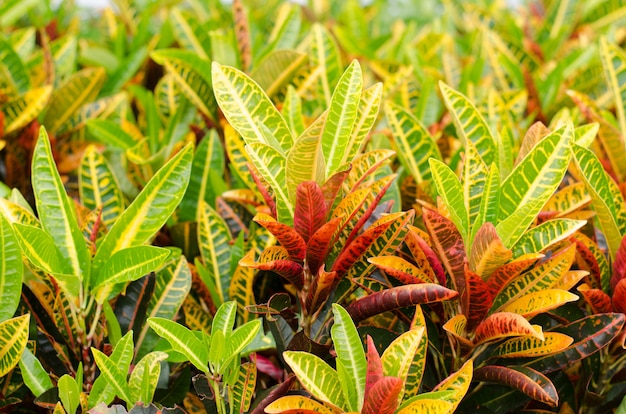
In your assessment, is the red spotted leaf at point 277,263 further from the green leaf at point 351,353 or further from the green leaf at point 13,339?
the green leaf at point 13,339

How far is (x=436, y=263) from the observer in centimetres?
131

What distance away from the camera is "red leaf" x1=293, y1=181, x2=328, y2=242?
4.02ft

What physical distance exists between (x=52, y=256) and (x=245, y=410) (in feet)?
1.44

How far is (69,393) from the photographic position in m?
1.22

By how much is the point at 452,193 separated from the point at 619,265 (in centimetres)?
40

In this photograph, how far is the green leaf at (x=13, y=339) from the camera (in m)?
1.27

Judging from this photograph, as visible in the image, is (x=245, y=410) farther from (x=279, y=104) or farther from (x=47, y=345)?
(x=279, y=104)

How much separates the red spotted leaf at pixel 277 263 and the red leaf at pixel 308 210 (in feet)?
0.17

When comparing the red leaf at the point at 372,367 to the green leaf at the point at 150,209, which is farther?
the green leaf at the point at 150,209

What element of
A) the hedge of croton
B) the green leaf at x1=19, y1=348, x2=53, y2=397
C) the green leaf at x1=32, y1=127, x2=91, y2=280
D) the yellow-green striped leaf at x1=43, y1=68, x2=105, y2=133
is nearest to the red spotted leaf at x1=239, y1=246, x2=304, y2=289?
the hedge of croton

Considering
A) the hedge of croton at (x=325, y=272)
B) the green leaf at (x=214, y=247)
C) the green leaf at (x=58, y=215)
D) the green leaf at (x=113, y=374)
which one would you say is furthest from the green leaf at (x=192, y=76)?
the green leaf at (x=113, y=374)

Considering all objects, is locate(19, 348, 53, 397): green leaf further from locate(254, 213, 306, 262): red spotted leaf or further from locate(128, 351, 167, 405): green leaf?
locate(254, 213, 306, 262): red spotted leaf

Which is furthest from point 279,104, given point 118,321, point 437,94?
point 118,321

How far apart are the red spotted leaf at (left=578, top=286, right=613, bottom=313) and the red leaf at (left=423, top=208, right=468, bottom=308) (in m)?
0.23
